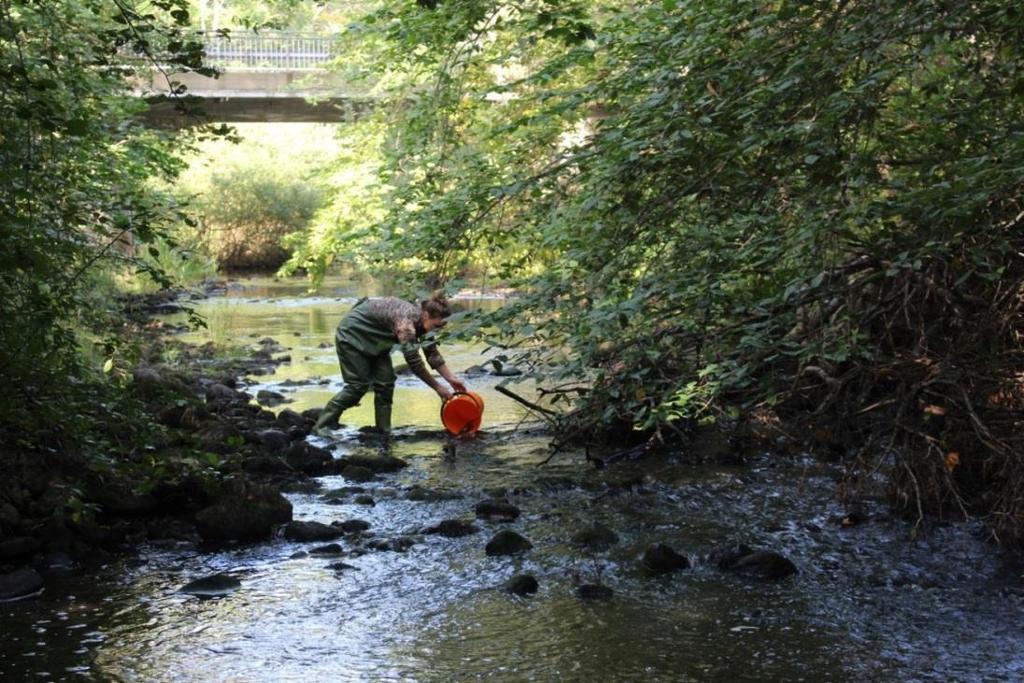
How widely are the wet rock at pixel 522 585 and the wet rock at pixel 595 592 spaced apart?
227mm

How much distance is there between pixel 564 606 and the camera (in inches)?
222

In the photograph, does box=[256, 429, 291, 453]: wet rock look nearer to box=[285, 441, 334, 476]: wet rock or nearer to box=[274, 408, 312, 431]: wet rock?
box=[285, 441, 334, 476]: wet rock

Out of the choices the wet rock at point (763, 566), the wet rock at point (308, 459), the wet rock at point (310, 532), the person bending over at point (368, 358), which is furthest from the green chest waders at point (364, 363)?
the wet rock at point (763, 566)

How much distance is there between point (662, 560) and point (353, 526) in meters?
1.91

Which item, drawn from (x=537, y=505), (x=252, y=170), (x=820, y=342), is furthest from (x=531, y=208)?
(x=252, y=170)

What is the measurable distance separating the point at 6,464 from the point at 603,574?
10.7ft

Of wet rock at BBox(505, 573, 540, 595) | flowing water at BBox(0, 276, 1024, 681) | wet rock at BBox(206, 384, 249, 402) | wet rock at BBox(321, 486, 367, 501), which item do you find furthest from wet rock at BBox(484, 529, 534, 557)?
wet rock at BBox(206, 384, 249, 402)

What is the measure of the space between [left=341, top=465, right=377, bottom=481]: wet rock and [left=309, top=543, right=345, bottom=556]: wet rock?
182 centimetres

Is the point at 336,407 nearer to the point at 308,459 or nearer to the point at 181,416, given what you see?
the point at 181,416

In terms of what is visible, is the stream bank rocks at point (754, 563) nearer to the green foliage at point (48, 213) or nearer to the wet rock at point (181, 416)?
the green foliage at point (48, 213)

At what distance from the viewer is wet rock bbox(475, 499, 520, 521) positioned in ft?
24.0

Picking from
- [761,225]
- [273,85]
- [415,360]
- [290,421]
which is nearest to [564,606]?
[761,225]

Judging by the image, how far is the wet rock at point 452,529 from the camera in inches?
272

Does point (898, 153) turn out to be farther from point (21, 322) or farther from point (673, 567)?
point (21, 322)
